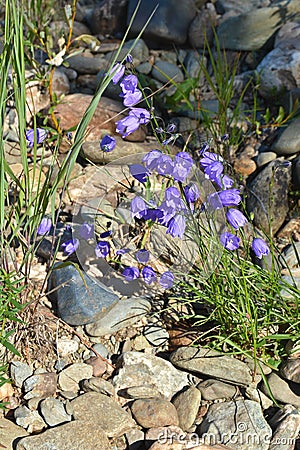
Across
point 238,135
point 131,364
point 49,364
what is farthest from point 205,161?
point 238,135

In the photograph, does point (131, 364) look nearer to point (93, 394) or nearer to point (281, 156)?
point (93, 394)

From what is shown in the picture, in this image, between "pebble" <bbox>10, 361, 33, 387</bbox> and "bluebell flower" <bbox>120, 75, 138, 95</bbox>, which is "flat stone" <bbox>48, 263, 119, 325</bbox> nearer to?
"pebble" <bbox>10, 361, 33, 387</bbox>

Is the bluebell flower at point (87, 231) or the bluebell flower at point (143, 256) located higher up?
the bluebell flower at point (87, 231)

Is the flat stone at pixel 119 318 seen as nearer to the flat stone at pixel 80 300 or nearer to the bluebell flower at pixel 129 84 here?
the flat stone at pixel 80 300

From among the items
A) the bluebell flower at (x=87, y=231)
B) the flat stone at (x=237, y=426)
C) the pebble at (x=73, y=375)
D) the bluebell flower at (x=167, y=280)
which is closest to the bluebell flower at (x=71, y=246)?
the bluebell flower at (x=87, y=231)

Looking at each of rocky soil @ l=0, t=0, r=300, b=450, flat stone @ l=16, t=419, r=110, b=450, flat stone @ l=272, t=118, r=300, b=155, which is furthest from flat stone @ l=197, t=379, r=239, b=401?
flat stone @ l=272, t=118, r=300, b=155

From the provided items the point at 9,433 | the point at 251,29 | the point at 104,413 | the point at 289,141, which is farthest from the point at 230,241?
the point at 251,29
